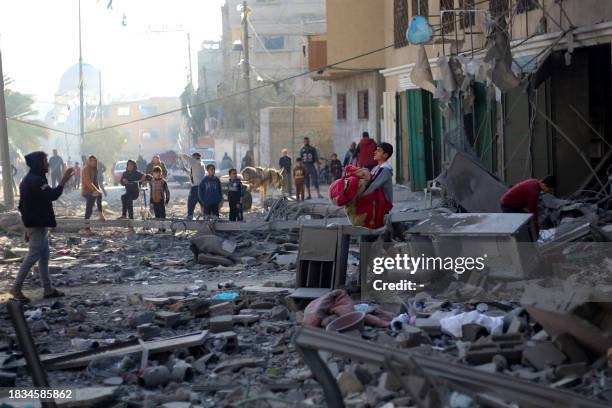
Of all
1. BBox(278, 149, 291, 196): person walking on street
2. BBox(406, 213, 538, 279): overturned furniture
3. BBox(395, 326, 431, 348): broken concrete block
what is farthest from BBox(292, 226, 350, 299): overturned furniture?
BBox(278, 149, 291, 196): person walking on street

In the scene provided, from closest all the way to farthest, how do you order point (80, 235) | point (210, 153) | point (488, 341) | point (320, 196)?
point (488, 341) → point (80, 235) → point (320, 196) → point (210, 153)

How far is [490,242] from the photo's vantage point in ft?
32.6

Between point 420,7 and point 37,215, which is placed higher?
point 420,7

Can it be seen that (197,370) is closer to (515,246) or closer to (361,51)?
(515,246)

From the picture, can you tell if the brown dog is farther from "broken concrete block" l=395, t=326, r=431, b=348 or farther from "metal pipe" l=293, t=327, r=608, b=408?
"metal pipe" l=293, t=327, r=608, b=408

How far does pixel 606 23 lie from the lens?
50.6 ft

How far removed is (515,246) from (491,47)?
723cm

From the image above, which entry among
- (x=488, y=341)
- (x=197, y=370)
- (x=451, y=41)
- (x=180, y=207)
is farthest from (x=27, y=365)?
(x=180, y=207)

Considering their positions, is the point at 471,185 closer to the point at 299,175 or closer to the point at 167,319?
the point at 167,319

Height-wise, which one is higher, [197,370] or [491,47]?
[491,47]

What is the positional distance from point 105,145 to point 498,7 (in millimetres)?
70345

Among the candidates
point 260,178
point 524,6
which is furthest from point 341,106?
point 524,6

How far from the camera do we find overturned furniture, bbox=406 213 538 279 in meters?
9.89

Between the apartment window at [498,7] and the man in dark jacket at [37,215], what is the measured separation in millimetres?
9848
